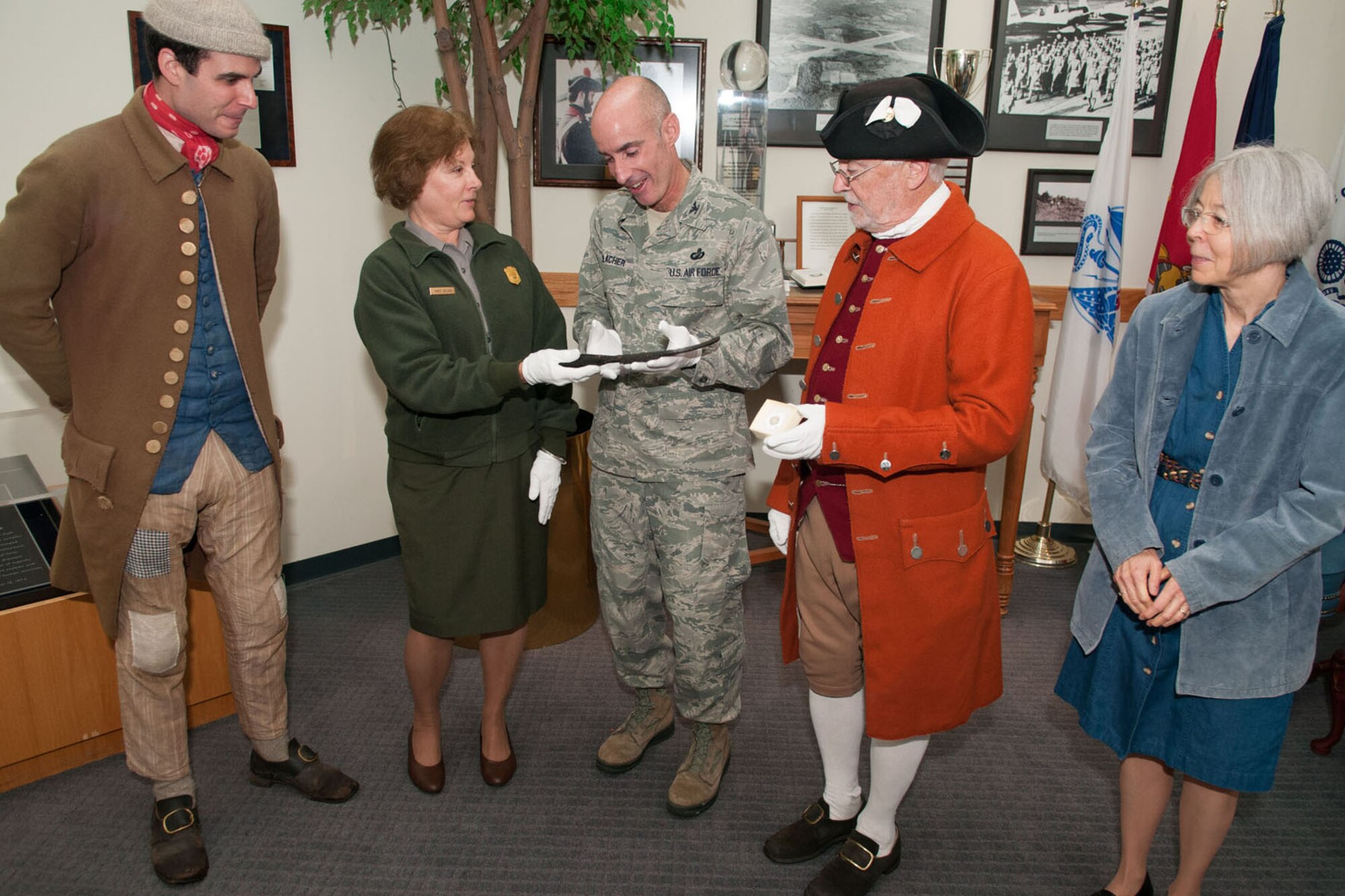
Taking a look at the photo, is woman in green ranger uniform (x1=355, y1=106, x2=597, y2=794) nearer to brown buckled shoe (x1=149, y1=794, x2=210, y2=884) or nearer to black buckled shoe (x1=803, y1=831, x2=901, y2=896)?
brown buckled shoe (x1=149, y1=794, x2=210, y2=884)

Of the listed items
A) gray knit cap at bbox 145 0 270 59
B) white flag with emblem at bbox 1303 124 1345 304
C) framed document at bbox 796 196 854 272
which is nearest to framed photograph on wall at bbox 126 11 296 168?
gray knit cap at bbox 145 0 270 59

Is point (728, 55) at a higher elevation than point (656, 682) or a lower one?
higher

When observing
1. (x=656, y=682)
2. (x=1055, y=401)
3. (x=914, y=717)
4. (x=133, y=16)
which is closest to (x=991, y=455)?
(x=914, y=717)

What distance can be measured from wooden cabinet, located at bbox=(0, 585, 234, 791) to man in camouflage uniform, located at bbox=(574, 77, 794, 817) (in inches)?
48.3

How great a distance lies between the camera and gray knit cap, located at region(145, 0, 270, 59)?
66.4 inches

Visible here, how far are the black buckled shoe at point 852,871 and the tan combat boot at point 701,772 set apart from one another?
0.35m

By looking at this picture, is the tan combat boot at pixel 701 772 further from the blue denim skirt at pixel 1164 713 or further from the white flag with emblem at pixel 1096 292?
the white flag with emblem at pixel 1096 292

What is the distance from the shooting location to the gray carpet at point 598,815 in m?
2.02

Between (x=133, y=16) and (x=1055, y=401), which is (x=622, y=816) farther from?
(x=133, y=16)

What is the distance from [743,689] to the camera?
2.80 m

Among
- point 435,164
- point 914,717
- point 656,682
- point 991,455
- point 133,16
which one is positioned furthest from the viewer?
point 133,16

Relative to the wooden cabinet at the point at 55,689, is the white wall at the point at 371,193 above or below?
above

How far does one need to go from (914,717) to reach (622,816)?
84cm

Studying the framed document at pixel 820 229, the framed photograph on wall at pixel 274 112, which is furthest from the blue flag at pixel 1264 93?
the framed photograph on wall at pixel 274 112
